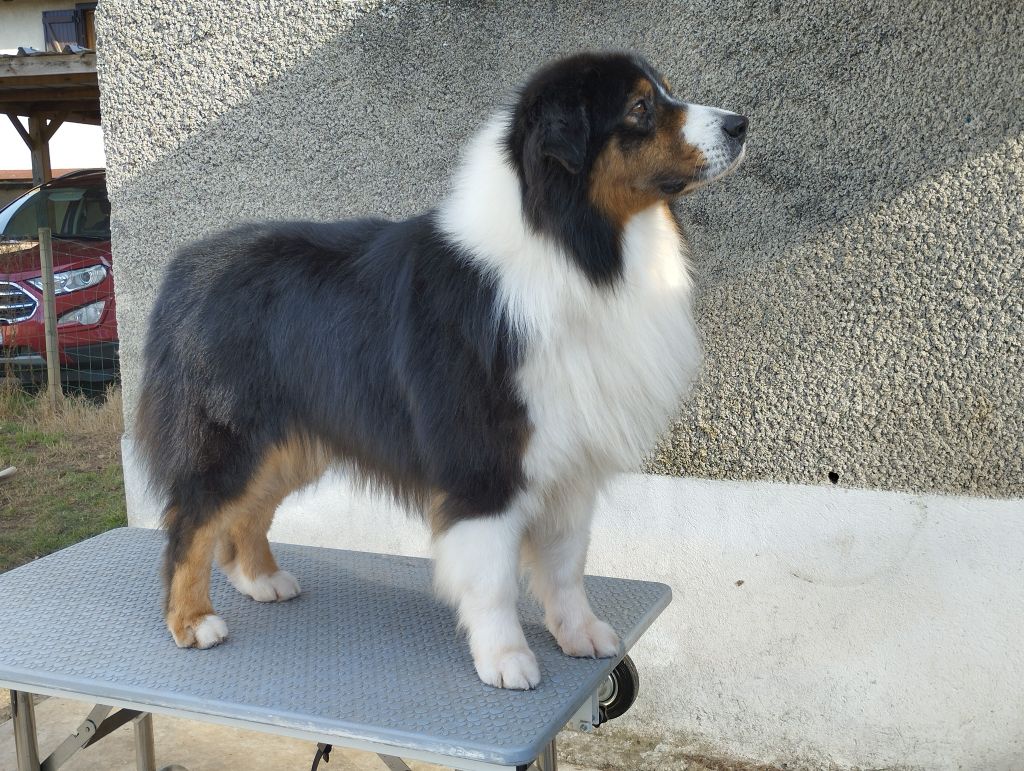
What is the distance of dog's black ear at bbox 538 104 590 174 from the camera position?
2182 millimetres

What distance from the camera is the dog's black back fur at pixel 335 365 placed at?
233 centimetres

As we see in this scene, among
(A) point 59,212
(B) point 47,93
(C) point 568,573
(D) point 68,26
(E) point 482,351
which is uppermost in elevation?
(D) point 68,26

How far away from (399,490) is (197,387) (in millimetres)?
638

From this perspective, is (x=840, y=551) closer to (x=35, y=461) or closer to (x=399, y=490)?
(x=399, y=490)

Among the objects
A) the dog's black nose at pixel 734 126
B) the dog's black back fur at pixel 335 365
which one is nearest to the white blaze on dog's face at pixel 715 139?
the dog's black nose at pixel 734 126

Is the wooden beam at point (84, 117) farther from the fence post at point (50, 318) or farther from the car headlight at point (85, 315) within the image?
the fence post at point (50, 318)

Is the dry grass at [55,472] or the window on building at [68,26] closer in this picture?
the dry grass at [55,472]

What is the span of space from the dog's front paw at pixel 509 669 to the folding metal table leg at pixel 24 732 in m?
1.37

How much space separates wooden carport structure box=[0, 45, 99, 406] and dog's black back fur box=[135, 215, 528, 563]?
5184 mm

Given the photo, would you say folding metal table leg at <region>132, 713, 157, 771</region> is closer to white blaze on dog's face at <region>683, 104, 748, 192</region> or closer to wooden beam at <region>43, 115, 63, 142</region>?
white blaze on dog's face at <region>683, 104, 748, 192</region>

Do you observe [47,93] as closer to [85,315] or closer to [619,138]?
[85,315]

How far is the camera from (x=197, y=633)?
2.69 m

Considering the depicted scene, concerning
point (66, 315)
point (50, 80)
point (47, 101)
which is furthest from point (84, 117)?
point (66, 315)

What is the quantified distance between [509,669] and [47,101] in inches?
441
